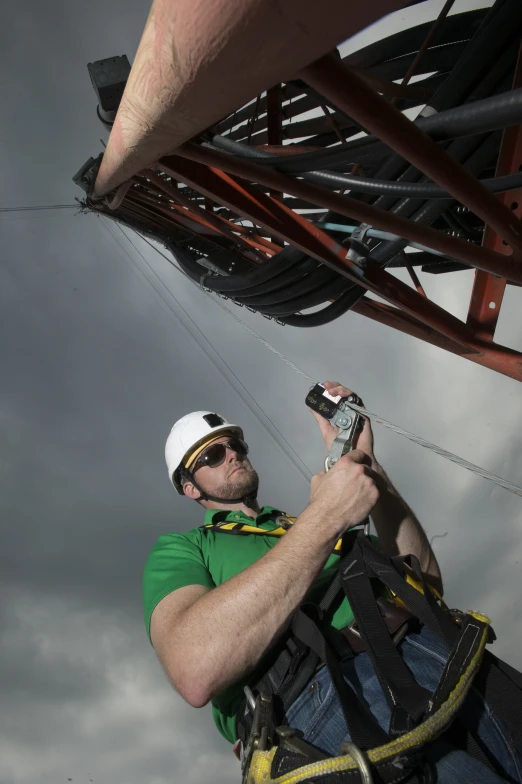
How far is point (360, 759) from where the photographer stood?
1728 mm

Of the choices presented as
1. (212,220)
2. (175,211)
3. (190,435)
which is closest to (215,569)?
(190,435)

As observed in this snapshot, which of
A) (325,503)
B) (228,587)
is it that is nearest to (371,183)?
(325,503)

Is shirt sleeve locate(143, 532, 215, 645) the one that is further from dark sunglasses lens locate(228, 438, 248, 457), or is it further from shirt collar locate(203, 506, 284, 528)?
dark sunglasses lens locate(228, 438, 248, 457)

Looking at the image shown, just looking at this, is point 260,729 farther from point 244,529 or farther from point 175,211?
point 175,211

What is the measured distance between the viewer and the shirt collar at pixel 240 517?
3.50 m

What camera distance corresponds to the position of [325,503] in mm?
2604

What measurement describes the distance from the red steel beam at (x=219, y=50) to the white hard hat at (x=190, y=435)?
9.84 feet

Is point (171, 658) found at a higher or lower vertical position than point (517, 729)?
higher

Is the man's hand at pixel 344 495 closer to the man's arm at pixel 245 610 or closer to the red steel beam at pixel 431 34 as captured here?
the man's arm at pixel 245 610

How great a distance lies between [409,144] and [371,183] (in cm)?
29

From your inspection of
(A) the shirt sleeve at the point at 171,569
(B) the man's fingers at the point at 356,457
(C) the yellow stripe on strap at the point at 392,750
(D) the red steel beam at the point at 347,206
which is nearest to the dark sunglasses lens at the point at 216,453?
(A) the shirt sleeve at the point at 171,569

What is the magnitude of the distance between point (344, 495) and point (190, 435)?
6.52 feet

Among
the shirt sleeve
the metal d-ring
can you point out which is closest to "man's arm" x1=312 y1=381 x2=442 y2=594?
the shirt sleeve

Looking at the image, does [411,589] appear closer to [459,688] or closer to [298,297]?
[459,688]
